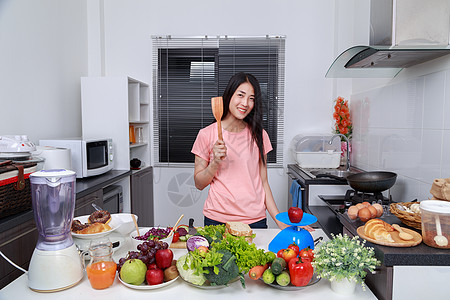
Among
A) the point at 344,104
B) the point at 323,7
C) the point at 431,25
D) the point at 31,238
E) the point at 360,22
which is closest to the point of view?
the point at 431,25

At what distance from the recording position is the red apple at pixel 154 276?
A: 1030 mm

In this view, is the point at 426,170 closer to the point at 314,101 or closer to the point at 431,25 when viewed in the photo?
the point at 431,25

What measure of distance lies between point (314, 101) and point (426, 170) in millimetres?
1950

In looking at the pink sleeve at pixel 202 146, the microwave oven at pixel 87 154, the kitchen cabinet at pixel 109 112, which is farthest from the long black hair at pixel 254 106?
the kitchen cabinet at pixel 109 112

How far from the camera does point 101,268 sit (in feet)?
3.39

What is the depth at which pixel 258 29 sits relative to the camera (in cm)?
371

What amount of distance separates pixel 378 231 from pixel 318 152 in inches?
82.2

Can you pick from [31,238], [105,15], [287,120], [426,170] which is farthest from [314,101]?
[31,238]

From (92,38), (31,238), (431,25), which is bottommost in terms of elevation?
(31,238)

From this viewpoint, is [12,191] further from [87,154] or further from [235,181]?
[87,154]

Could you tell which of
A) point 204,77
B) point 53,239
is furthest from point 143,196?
point 53,239

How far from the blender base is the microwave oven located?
1.72 meters

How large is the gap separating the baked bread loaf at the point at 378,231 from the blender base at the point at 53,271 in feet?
3.10

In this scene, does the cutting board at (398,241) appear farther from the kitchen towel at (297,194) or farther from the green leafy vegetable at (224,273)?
the kitchen towel at (297,194)
